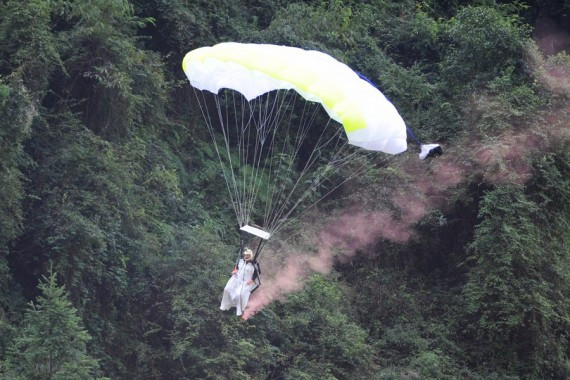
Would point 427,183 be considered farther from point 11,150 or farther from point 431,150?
point 11,150

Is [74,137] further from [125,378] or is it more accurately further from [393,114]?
[393,114]

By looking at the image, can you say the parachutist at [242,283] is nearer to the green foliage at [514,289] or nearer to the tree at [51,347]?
the tree at [51,347]

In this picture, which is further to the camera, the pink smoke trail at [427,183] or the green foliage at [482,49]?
the green foliage at [482,49]

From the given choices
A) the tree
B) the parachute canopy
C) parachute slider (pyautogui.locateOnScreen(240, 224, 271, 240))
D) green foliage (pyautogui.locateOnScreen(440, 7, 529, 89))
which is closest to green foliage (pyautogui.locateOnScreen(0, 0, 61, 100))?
the parachute canopy

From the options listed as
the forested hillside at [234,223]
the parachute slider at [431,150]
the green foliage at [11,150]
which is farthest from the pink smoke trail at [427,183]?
the green foliage at [11,150]

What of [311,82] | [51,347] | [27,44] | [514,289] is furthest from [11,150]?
[514,289]

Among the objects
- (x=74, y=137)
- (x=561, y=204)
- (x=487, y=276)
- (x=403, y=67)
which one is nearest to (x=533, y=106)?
(x=561, y=204)

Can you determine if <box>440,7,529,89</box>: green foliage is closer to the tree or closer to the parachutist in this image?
the parachutist
